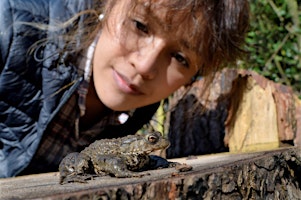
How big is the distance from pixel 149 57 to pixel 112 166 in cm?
101

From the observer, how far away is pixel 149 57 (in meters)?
2.35

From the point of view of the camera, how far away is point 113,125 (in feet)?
10.5

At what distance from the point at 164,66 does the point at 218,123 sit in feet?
3.97

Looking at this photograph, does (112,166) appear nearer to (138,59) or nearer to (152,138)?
(152,138)

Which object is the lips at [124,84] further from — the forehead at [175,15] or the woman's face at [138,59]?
the forehead at [175,15]

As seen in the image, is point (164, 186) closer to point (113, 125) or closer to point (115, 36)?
point (115, 36)

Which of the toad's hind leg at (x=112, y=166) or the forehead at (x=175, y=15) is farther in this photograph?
the forehead at (x=175, y=15)

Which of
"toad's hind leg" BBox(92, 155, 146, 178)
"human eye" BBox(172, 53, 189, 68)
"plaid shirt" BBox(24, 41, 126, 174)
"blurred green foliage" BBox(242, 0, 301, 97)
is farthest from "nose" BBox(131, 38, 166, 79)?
"blurred green foliage" BBox(242, 0, 301, 97)

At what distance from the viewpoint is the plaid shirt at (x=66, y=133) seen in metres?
2.77

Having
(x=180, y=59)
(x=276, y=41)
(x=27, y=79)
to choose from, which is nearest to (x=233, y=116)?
(x=180, y=59)

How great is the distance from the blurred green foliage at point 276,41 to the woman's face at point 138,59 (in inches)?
69.7

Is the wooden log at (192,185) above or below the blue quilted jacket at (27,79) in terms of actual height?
below

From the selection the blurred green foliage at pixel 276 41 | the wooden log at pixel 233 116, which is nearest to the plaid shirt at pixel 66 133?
the wooden log at pixel 233 116

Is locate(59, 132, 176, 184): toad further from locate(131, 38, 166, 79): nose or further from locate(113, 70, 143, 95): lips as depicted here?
locate(113, 70, 143, 95): lips
